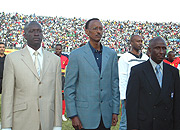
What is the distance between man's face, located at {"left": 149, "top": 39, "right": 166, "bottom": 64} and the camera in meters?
2.84

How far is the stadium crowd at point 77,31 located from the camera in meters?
34.6

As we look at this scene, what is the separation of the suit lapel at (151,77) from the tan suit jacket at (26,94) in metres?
1.08

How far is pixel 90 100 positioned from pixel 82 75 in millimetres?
309

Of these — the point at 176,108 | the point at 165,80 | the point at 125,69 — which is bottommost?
the point at 176,108

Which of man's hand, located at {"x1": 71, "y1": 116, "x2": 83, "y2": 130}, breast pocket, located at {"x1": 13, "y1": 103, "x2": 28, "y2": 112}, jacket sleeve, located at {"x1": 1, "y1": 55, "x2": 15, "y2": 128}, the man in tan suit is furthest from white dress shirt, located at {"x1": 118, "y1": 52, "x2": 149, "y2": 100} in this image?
jacket sleeve, located at {"x1": 1, "y1": 55, "x2": 15, "y2": 128}

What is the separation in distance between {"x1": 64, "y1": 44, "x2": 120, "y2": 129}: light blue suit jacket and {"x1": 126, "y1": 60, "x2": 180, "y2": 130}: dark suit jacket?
31 cm

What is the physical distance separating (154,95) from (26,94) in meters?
1.39

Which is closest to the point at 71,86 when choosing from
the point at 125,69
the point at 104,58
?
the point at 104,58

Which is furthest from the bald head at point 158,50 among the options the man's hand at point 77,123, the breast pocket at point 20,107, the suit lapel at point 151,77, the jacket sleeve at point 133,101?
the breast pocket at point 20,107

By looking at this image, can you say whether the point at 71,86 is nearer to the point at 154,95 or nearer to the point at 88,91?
the point at 88,91

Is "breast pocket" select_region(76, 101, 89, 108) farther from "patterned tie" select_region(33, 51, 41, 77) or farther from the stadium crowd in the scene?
the stadium crowd

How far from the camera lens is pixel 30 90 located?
2.81m

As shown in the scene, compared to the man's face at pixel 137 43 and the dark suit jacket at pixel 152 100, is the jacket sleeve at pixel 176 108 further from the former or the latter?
the man's face at pixel 137 43

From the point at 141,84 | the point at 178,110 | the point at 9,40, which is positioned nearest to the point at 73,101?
the point at 141,84
